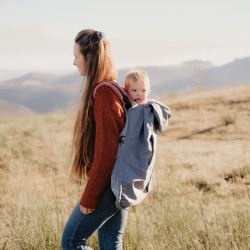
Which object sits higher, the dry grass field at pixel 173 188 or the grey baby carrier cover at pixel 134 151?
the grey baby carrier cover at pixel 134 151

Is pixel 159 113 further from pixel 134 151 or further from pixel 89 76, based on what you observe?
pixel 89 76

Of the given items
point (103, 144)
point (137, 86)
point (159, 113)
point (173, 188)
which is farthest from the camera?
point (173, 188)

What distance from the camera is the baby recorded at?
2.73 meters

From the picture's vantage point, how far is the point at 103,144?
8.12ft

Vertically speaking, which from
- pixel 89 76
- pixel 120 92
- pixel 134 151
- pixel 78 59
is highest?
pixel 78 59

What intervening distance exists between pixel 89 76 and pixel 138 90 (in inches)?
12.3

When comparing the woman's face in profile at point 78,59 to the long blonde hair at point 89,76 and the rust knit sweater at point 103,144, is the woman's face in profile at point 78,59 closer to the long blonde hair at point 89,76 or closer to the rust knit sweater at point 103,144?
the long blonde hair at point 89,76

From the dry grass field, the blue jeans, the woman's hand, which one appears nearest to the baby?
the blue jeans

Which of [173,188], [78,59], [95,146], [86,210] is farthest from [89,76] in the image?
[173,188]

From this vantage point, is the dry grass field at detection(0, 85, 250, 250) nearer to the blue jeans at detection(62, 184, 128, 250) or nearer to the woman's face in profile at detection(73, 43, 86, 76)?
the blue jeans at detection(62, 184, 128, 250)

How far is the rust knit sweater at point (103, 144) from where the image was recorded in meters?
2.48

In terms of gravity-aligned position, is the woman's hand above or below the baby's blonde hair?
below

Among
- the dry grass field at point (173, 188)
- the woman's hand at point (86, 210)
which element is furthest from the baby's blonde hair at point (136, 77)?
the dry grass field at point (173, 188)

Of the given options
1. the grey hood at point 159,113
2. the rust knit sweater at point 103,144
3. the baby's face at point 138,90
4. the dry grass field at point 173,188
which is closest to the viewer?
the rust knit sweater at point 103,144
